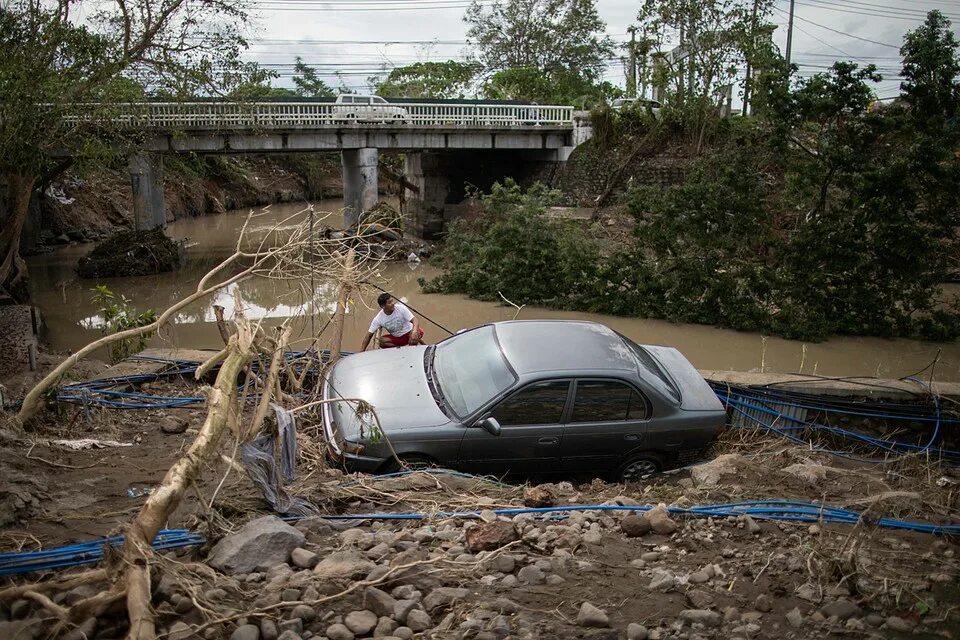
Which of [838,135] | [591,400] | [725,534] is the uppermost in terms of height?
[838,135]

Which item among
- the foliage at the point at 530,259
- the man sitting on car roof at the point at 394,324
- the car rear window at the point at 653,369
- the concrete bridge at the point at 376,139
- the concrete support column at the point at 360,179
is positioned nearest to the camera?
the car rear window at the point at 653,369

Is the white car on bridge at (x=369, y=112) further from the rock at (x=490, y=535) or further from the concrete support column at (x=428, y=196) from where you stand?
the rock at (x=490, y=535)

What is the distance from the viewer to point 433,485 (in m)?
6.43

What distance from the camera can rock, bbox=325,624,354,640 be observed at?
4.01m

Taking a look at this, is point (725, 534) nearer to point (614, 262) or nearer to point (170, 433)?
point (170, 433)

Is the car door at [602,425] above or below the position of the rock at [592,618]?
above

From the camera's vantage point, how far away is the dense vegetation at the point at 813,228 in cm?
1516

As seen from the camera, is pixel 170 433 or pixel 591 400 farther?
pixel 170 433

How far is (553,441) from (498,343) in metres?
1.15

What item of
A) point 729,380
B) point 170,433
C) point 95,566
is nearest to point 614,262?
point 729,380

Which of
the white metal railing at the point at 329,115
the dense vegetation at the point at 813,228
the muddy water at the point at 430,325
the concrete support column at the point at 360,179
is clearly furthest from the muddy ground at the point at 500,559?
the concrete support column at the point at 360,179

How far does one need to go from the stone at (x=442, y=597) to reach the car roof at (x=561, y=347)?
9.67 feet

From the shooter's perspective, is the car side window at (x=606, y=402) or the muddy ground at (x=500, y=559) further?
the car side window at (x=606, y=402)

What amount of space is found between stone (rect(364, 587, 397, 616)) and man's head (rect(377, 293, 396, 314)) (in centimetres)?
546
